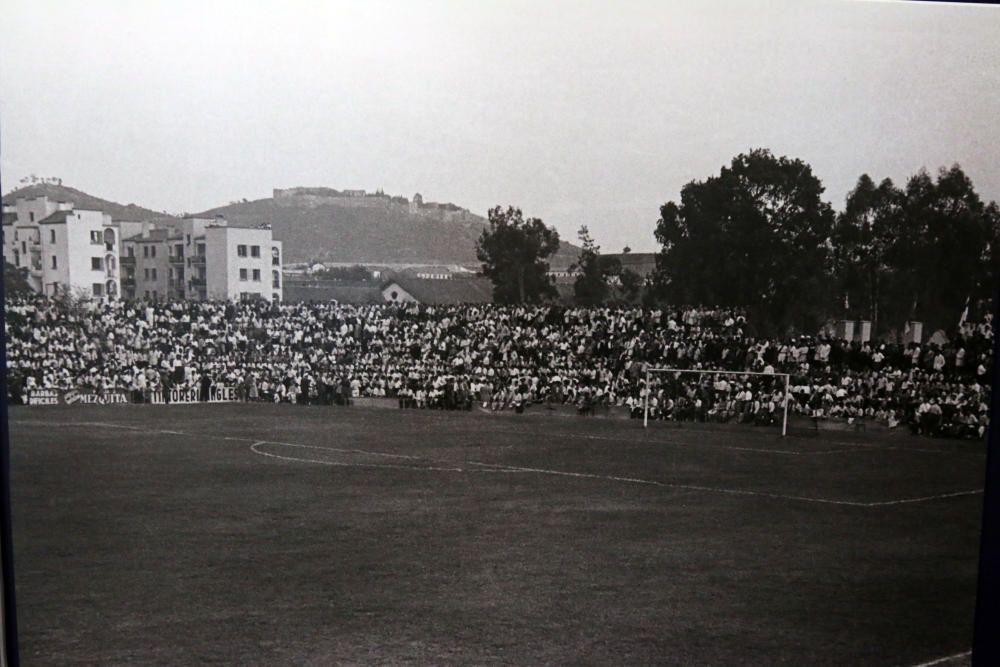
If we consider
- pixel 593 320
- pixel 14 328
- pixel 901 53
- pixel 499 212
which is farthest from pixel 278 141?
pixel 901 53

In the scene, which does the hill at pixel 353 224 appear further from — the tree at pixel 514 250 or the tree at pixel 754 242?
the tree at pixel 754 242

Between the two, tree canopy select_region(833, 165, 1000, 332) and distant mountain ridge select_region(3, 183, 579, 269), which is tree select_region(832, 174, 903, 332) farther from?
distant mountain ridge select_region(3, 183, 579, 269)

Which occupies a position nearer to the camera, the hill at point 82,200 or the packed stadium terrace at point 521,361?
the hill at point 82,200

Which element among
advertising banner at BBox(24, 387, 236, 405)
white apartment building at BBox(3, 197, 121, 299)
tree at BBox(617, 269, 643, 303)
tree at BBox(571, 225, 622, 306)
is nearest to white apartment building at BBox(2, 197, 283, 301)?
white apartment building at BBox(3, 197, 121, 299)

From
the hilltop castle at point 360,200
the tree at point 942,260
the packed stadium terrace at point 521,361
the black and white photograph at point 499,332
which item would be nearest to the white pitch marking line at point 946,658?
the black and white photograph at point 499,332

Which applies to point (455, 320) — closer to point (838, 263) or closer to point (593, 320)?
point (593, 320)

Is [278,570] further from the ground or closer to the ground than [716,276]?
closer to the ground

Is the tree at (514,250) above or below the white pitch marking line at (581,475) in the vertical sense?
above
